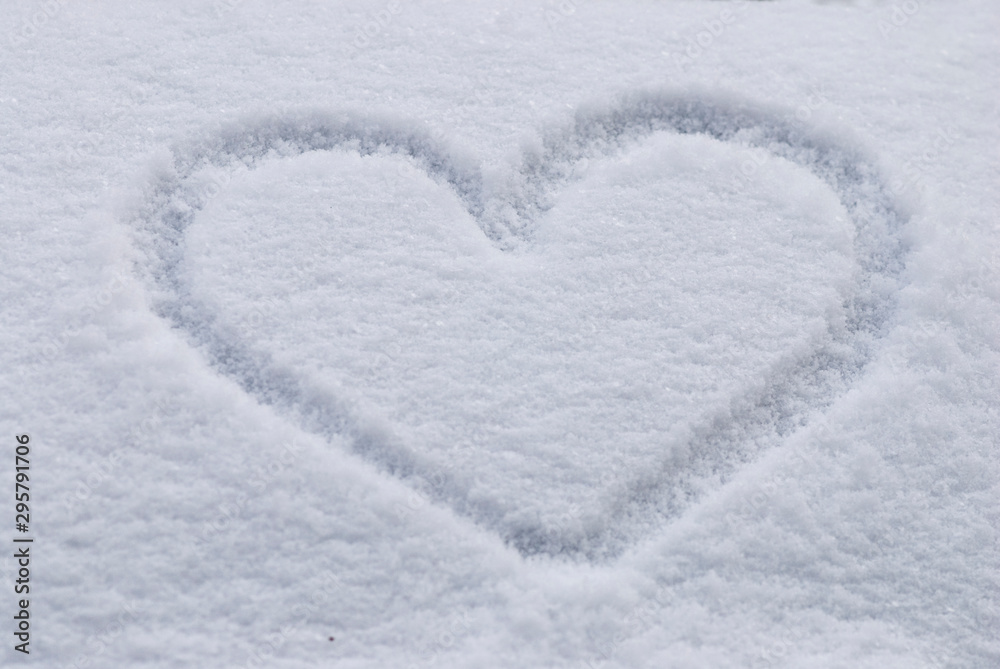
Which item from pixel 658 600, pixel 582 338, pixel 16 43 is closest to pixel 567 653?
pixel 658 600

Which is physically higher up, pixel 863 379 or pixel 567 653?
pixel 863 379

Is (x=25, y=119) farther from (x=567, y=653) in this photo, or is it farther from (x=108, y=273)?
(x=567, y=653)

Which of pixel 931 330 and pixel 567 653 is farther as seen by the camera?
pixel 931 330

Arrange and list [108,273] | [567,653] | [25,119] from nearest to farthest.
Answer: [567,653], [108,273], [25,119]

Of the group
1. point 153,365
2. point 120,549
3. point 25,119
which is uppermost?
point 25,119
